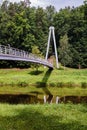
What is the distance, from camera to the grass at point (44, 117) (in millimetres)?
22286

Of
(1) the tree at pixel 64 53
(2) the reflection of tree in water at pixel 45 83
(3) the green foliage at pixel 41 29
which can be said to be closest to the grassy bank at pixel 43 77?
(2) the reflection of tree in water at pixel 45 83

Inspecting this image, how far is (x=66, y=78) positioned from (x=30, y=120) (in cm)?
3704

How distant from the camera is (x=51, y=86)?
5619 cm

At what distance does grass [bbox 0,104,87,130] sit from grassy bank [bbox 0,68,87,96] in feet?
66.8

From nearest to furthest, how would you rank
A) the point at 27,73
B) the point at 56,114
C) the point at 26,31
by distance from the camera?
the point at 56,114, the point at 27,73, the point at 26,31

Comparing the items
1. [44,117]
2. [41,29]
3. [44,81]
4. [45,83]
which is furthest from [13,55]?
[41,29]

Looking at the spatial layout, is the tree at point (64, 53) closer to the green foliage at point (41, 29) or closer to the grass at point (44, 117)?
the green foliage at point (41, 29)

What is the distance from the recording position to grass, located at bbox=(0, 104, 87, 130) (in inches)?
877

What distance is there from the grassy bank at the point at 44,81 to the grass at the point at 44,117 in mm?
A: 20354

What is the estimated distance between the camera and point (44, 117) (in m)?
24.9

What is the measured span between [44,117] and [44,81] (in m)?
33.4

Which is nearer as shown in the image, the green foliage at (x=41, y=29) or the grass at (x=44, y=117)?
the grass at (x=44, y=117)

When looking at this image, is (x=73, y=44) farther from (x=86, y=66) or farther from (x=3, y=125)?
(x=3, y=125)

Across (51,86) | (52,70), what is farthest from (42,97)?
(52,70)
